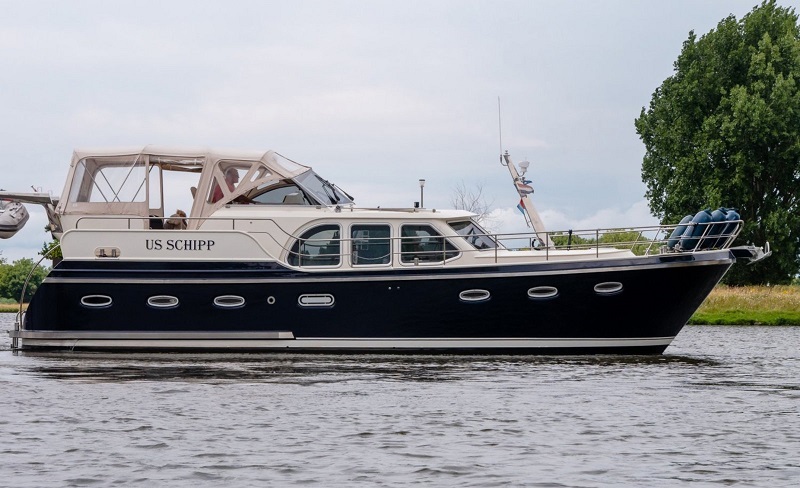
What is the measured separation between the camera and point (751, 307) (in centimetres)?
4278

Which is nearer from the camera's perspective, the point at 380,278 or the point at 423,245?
the point at 380,278

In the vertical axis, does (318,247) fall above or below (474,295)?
above

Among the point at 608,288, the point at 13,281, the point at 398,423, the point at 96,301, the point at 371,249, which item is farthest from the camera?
the point at 13,281

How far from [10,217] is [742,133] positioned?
1333 inches

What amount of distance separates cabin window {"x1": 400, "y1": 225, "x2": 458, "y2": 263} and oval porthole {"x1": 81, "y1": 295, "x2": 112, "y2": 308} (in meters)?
5.66

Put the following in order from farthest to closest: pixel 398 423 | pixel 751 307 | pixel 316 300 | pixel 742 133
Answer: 1. pixel 742 133
2. pixel 751 307
3. pixel 316 300
4. pixel 398 423

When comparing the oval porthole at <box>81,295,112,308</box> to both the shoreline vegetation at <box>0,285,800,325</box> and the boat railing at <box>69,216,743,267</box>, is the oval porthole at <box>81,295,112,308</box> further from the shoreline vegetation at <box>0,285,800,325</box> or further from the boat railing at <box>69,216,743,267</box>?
the shoreline vegetation at <box>0,285,800,325</box>

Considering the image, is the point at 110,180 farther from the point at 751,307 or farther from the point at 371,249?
the point at 751,307

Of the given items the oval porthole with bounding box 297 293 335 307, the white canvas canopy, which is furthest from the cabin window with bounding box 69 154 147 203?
the oval porthole with bounding box 297 293 335 307

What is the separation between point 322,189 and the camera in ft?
75.3

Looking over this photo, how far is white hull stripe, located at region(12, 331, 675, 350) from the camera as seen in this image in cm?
2067

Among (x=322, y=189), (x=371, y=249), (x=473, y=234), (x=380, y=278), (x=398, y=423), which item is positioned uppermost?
(x=322, y=189)

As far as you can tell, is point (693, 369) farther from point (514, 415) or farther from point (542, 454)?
point (542, 454)

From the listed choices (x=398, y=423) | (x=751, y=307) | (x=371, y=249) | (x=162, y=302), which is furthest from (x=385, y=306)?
(x=751, y=307)
